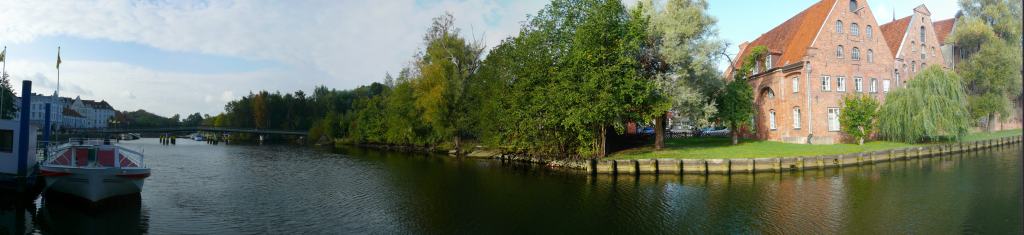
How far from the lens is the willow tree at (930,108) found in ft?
125

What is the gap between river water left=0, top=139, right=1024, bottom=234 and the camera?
16359mm

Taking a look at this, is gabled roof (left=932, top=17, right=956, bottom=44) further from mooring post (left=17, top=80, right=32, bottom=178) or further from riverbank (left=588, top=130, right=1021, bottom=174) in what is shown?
mooring post (left=17, top=80, right=32, bottom=178)

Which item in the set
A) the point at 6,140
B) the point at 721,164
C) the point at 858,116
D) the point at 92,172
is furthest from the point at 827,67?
the point at 6,140

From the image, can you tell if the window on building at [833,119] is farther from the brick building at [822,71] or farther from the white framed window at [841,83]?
the white framed window at [841,83]

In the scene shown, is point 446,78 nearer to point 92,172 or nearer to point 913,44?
point 92,172

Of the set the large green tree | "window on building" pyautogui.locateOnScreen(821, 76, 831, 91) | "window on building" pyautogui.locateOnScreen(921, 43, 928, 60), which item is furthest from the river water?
the large green tree

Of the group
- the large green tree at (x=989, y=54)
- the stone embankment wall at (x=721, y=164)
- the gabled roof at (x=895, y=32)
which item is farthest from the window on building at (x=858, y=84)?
the large green tree at (x=989, y=54)

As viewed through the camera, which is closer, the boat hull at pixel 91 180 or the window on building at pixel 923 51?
the boat hull at pixel 91 180

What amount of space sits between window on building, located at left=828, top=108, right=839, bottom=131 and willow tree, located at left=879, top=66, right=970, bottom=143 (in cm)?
364

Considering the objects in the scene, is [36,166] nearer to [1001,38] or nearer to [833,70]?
[833,70]

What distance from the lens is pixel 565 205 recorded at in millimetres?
20453

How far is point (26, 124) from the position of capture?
71.1 feet

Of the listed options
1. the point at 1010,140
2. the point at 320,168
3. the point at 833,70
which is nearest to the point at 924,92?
the point at 833,70

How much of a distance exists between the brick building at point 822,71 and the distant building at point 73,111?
143 meters
